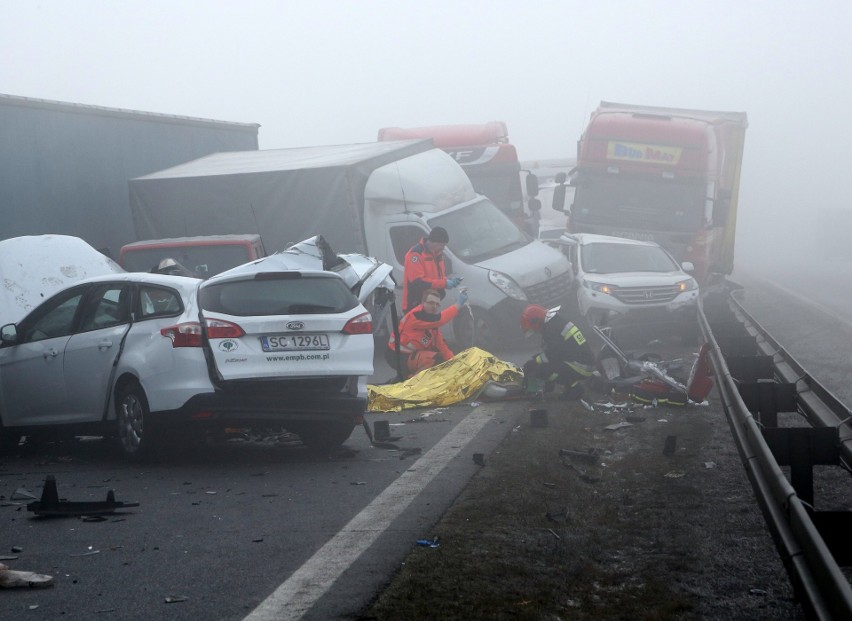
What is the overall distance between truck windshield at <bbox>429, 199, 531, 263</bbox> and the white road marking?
27.8 feet

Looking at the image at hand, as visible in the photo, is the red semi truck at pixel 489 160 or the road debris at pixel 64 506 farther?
the red semi truck at pixel 489 160

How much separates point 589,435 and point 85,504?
4.54 meters

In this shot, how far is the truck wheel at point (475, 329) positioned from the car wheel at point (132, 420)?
818 centimetres

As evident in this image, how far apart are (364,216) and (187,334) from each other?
884cm

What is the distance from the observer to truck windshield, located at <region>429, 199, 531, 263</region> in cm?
1818

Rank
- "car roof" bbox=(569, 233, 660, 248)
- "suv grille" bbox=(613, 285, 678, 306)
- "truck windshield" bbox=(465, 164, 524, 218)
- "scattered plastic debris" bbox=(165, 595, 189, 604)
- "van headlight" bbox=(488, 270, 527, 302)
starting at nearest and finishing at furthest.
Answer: "scattered plastic debris" bbox=(165, 595, 189, 604) < "van headlight" bbox=(488, 270, 527, 302) < "suv grille" bbox=(613, 285, 678, 306) < "car roof" bbox=(569, 233, 660, 248) < "truck windshield" bbox=(465, 164, 524, 218)

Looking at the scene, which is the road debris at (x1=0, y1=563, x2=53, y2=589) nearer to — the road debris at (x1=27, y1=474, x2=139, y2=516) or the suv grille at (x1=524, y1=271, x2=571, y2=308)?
the road debris at (x1=27, y1=474, x2=139, y2=516)

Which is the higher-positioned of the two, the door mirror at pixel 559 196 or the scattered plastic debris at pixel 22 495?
the door mirror at pixel 559 196

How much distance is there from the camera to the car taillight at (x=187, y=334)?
8.99 metres

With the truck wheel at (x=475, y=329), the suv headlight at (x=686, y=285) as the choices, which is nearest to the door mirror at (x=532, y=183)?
the suv headlight at (x=686, y=285)

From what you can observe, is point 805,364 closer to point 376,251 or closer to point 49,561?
point 376,251

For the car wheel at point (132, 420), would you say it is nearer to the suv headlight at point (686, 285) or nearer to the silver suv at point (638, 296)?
the silver suv at point (638, 296)

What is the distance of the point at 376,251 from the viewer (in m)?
17.9

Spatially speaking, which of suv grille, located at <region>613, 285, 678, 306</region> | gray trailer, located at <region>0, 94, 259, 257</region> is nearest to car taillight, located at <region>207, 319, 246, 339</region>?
gray trailer, located at <region>0, 94, 259, 257</region>
